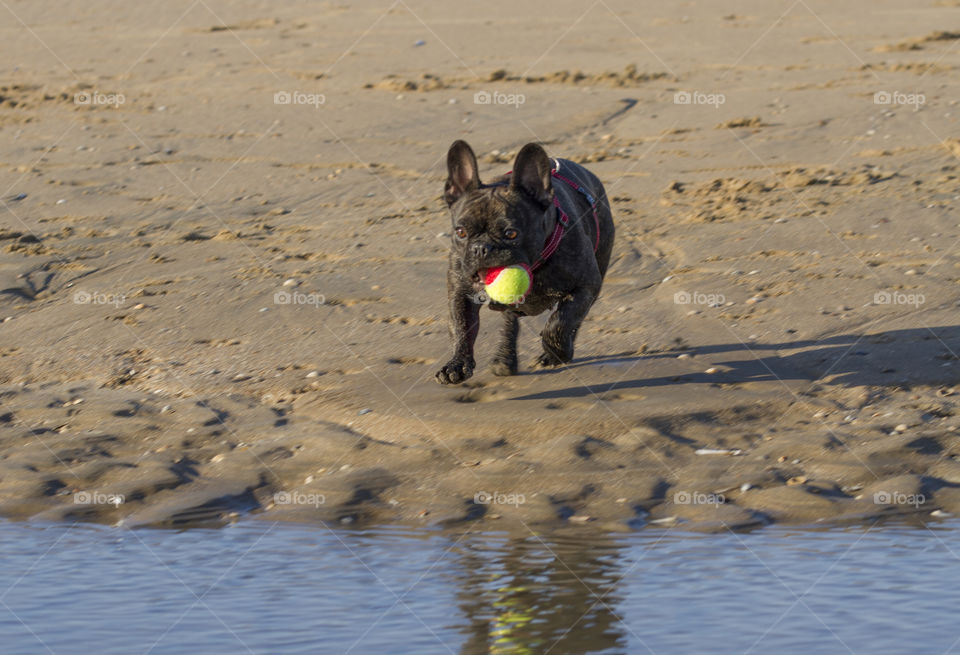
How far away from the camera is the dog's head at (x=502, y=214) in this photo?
21.8ft

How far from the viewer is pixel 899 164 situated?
36.0 ft

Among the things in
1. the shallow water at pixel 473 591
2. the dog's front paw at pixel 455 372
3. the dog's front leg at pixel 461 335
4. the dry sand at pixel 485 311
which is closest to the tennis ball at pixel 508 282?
the dog's front leg at pixel 461 335

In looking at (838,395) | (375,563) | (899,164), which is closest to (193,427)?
(375,563)

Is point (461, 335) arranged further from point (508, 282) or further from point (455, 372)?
point (508, 282)

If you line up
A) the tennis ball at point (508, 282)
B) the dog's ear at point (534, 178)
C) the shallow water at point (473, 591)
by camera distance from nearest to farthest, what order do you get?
the shallow water at point (473, 591) < the tennis ball at point (508, 282) < the dog's ear at point (534, 178)

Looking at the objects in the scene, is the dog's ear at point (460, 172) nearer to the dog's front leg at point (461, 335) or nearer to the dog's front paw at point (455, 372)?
the dog's front leg at point (461, 335)

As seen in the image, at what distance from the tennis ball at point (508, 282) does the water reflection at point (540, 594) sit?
1370 millimetres

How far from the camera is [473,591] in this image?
5.23 metres

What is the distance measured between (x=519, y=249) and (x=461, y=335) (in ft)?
2.17

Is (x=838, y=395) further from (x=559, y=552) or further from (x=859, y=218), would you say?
(x=859, y=218)

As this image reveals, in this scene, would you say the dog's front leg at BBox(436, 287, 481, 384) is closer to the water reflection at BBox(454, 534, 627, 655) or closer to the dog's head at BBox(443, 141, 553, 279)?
the dog's head at BBox(443, 141, 553, 279)

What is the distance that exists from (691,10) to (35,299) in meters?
12.0

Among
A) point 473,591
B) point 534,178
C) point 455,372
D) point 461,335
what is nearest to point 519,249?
point 534,178

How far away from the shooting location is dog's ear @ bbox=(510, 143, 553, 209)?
6828 millimetres
